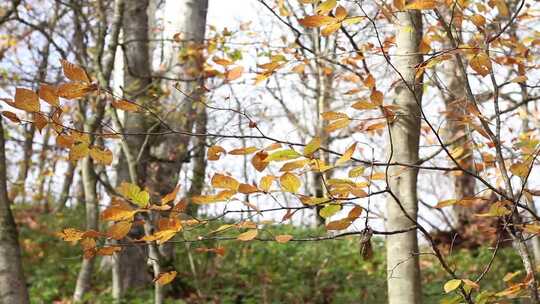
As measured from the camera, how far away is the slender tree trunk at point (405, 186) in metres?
2.03

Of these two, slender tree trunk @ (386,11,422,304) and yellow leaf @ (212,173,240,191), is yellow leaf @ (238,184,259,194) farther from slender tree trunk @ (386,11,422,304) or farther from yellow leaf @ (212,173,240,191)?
slender tree trunk @ (386,11,422,304)

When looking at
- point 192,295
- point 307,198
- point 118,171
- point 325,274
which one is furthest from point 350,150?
point 325,274

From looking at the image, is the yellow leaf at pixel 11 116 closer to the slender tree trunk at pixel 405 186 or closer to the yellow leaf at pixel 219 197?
the yellow leaf at pixel 219 197

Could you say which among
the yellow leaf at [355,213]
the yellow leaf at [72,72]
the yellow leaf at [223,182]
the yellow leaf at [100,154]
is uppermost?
the yellow leaf at [72,72]

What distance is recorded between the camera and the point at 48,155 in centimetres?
1148

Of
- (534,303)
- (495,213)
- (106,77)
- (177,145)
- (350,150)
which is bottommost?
(534,303)

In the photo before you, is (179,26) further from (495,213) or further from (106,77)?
(495,213)

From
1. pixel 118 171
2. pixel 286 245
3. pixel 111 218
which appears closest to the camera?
pixel 111 218

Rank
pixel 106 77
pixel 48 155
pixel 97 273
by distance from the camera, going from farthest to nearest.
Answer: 1. pixel 48 155
2. pixel 97 273
3. pixel 106 77

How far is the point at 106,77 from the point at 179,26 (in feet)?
4.14

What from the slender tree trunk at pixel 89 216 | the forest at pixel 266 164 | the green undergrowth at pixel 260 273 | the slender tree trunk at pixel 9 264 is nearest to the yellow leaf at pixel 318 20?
the forest at pixel 266 164

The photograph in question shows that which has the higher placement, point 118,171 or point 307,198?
point 118,171

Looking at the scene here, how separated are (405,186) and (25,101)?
4.71 feet

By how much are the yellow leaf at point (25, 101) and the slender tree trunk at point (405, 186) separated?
1.32m
